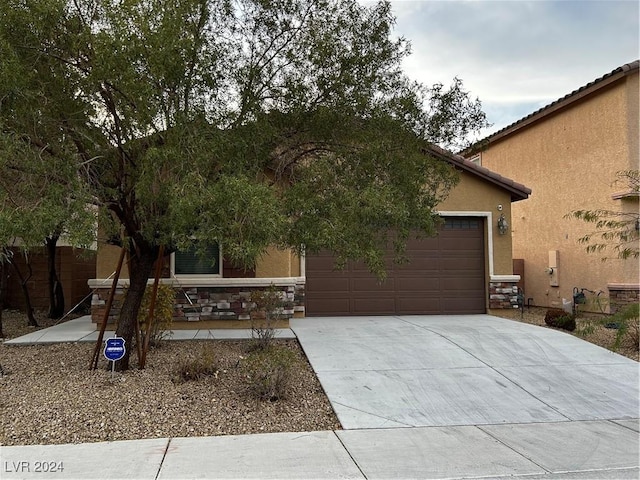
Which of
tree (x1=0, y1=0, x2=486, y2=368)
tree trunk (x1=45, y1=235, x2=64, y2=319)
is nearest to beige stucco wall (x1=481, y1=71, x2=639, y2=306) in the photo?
tree (x1=0, y1=0, x2=486, y2=368)

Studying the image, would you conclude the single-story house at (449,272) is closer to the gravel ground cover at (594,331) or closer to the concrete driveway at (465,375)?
the gravel ground cover at (594,331)

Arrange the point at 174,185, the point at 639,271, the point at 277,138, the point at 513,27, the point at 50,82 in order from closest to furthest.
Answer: the point at 174,185
the point at 50,82
the point at 277,138
the point at 513,27
the point at 639,271

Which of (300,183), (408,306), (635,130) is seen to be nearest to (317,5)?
(300,183)

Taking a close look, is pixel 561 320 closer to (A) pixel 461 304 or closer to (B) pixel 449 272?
(A) pixel 461 304

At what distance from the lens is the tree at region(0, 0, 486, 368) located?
18.0 ft

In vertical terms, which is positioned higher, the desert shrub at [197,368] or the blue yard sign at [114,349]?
the blue yard sign at [114,349]

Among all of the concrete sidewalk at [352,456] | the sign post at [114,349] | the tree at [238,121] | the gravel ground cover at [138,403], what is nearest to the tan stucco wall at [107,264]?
the gravel ground cover at [138,403]

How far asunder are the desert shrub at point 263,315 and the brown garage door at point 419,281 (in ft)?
6.13

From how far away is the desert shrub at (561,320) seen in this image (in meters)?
10.4

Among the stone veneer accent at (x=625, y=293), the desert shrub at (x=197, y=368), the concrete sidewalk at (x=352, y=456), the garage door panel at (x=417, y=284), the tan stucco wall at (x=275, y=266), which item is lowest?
the concrete sidewalk at (x=352, y=456)

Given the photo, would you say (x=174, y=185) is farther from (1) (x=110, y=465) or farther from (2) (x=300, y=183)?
(1) (x=110, y=465)

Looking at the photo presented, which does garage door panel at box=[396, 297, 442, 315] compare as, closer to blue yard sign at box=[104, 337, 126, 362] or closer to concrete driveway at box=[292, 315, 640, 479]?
concrete driveway at box=[292, 315, 640, 479]

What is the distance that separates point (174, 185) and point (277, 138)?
1989 millimetres

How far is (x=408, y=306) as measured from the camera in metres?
12.6
